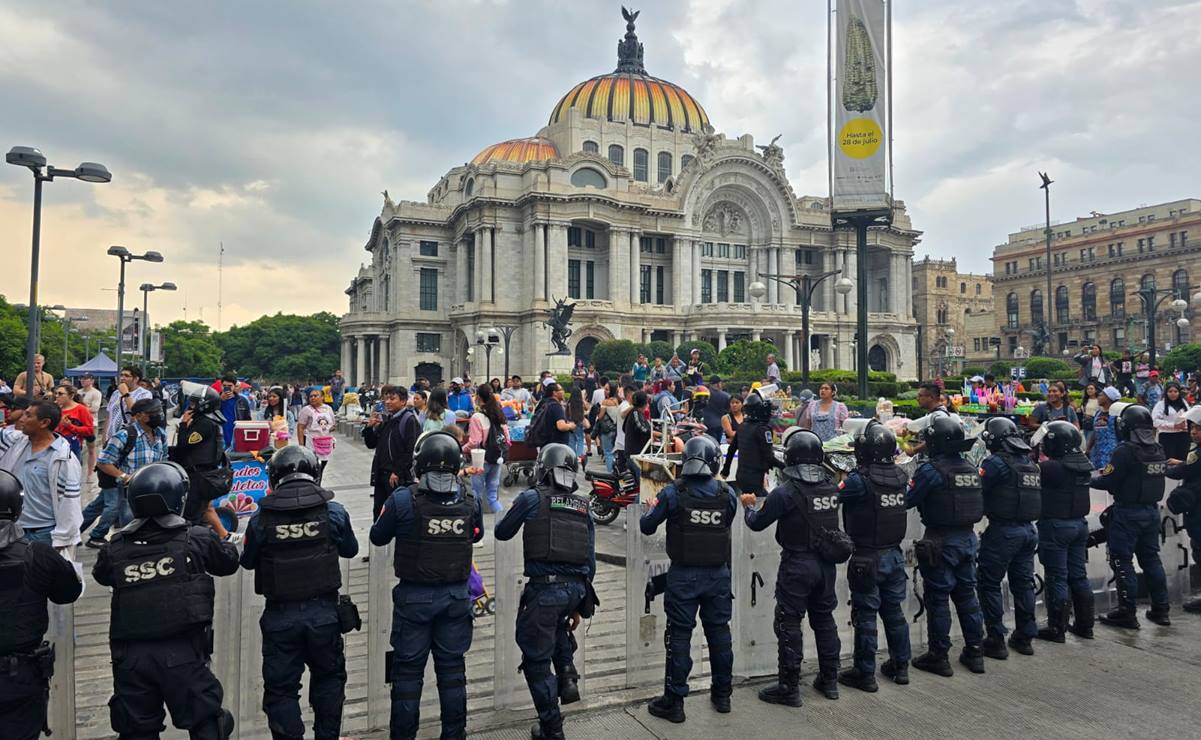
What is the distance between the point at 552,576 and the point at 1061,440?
15.6ft

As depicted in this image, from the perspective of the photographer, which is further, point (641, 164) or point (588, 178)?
point (641, 164)

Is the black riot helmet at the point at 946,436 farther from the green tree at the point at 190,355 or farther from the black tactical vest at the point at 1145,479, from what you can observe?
the green tree at the point at 190,355

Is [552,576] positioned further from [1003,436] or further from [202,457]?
[1003,436]

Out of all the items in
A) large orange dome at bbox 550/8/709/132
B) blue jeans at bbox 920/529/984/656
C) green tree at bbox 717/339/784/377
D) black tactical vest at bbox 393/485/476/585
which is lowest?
blue jeans at bbox 920/529/984/656

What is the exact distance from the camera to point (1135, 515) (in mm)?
6836

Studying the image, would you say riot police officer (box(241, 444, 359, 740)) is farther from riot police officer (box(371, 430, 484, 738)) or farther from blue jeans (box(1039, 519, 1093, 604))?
blue jeans (box(1039, 519, 1093, 604))

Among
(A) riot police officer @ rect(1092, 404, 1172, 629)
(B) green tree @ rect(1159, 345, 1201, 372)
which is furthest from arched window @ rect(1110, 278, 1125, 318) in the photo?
(A) riot police officer @ rect(1092, 404, 1172, 629)

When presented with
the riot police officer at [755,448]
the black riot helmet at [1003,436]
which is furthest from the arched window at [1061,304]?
the black riot helmet at [1003,436]

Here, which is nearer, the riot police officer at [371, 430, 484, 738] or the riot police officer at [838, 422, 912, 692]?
the riot police officer at [371, 430, 484, 738]

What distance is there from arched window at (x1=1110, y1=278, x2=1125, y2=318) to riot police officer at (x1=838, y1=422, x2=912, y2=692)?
3056 inches

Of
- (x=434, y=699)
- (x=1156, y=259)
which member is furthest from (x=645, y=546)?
(x=1156, y=259)

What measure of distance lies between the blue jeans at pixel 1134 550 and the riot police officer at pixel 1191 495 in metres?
0.43

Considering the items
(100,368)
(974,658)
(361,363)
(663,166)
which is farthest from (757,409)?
(663,166)

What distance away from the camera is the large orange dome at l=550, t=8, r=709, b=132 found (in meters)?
63.2
